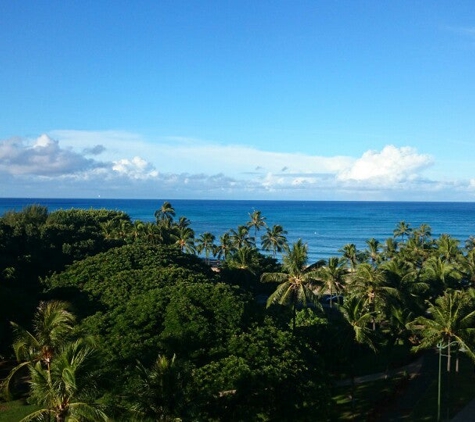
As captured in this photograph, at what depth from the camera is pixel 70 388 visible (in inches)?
729

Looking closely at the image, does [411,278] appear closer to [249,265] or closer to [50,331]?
[249,265]

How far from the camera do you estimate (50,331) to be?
22609 mm


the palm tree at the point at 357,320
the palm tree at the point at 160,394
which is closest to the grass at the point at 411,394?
the palm tree at the point at 357,320

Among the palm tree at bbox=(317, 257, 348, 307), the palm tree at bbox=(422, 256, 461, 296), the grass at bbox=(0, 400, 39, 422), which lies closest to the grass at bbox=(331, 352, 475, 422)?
the palm tree at bbox=(422, 256, 461, 296)

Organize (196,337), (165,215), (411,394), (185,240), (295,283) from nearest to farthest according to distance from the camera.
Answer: (196,337), (411,394), (295,283), (185,240), (165,215)

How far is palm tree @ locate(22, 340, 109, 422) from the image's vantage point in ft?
60.3

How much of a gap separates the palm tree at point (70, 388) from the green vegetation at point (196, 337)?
0.05m

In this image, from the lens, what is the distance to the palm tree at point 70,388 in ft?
60.3

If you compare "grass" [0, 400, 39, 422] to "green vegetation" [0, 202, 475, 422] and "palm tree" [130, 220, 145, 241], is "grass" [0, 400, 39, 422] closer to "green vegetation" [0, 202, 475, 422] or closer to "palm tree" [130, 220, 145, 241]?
"green vegetation" [0, 202, 475, 422]

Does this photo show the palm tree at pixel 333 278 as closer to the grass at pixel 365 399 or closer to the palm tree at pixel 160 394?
the grass at pixel 365 399

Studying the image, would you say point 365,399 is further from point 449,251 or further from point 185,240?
point 185,240

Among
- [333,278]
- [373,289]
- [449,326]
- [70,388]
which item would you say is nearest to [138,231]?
[333,278]

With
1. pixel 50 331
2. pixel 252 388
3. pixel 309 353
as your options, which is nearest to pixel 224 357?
pixel 252 388

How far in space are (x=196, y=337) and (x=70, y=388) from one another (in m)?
12.7
